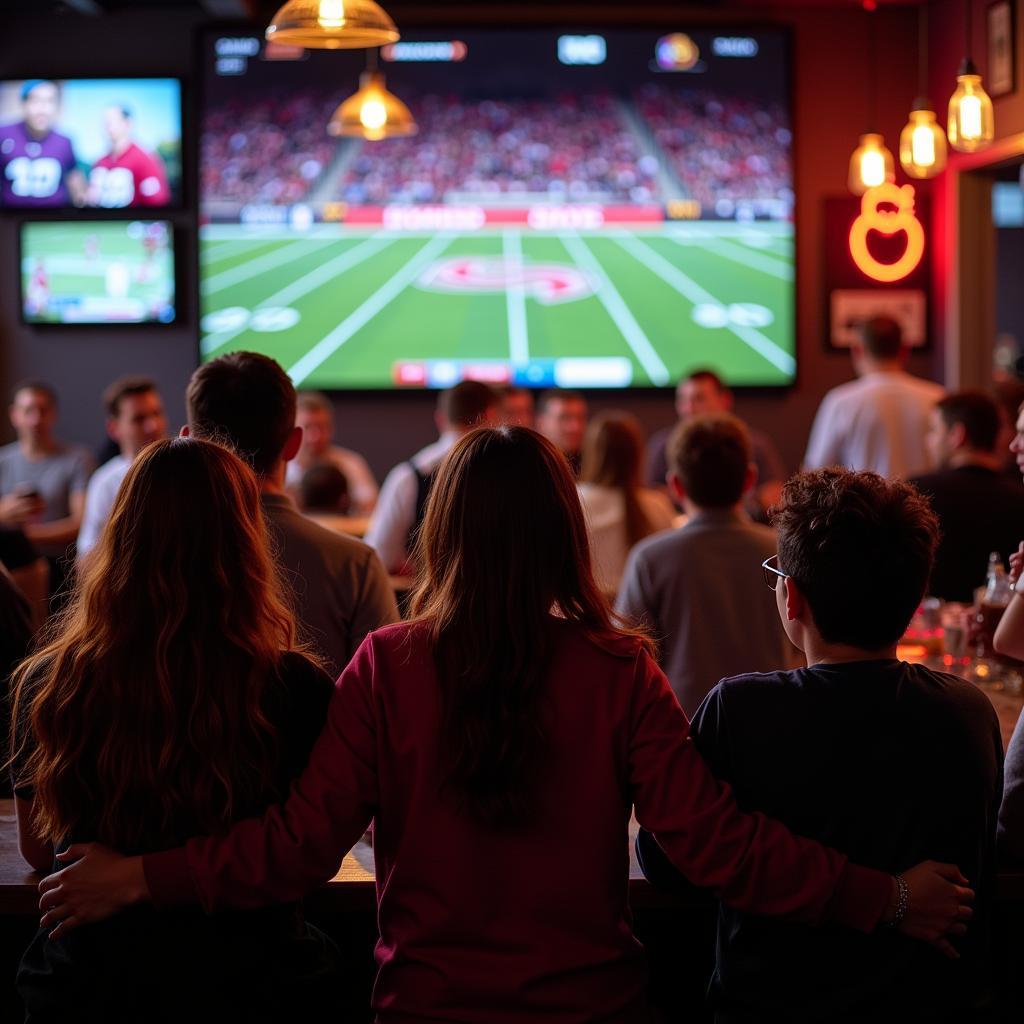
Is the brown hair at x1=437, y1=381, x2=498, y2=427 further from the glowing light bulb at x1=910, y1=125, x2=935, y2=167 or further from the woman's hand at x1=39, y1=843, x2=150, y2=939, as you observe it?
the woman's hand at x1=39, y1=843, x2=150, y2=939

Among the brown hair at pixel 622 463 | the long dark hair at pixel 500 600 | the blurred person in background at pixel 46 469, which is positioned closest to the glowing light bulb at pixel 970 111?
the brown hair at pixel 622 463

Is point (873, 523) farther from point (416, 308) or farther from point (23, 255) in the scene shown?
point (23, 255)

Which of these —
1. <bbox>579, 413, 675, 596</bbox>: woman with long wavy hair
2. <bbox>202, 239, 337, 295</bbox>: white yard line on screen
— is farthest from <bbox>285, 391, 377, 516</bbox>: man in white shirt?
<bbox>579, 413, 675, 596</bbox>: woman with long wavy hair

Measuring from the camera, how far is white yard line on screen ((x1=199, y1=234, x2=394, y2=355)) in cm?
664

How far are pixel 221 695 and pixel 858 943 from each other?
807 mm

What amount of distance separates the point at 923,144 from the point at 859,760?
3289 mm

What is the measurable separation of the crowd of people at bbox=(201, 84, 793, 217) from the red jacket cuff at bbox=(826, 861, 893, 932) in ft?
18.2

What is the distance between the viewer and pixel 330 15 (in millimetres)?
3146

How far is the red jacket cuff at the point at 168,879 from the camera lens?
4.91 ft

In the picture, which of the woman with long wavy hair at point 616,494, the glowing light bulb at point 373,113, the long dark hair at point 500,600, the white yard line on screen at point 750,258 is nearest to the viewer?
the long dark hair at point 500,600

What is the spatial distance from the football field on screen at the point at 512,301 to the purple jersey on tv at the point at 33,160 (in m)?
0.89

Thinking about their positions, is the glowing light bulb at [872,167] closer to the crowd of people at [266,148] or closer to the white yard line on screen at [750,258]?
the white yard line on screen at [750,258]

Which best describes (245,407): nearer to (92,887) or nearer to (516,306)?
(92,887)

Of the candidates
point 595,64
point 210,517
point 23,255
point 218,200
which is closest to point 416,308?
point 218,200
